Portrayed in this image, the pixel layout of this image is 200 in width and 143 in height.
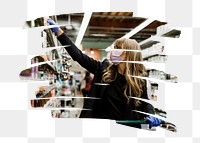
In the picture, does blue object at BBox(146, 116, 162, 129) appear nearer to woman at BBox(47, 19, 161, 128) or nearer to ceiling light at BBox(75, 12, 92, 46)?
woman at BBox(47, 19, 161, 128)

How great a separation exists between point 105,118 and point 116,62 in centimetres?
22

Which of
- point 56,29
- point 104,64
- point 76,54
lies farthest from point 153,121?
point 56,29

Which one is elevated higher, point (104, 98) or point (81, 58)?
point (81, 58)

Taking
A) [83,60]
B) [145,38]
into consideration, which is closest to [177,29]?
[145,38]

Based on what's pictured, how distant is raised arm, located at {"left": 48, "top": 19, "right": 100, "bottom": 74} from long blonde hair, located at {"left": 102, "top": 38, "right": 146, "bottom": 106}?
2.3 inches

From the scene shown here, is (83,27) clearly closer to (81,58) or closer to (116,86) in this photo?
(81,58)

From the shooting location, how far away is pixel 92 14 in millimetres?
903

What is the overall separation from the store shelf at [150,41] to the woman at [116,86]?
27mm

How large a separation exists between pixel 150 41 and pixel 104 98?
0.28 meters

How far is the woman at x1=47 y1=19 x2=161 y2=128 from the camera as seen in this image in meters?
0.93

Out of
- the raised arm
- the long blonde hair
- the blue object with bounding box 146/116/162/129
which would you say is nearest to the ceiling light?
the raised arm

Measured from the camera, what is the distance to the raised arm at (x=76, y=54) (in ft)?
3.01

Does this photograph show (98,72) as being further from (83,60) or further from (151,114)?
(151,114)

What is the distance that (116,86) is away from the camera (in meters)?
0.95
